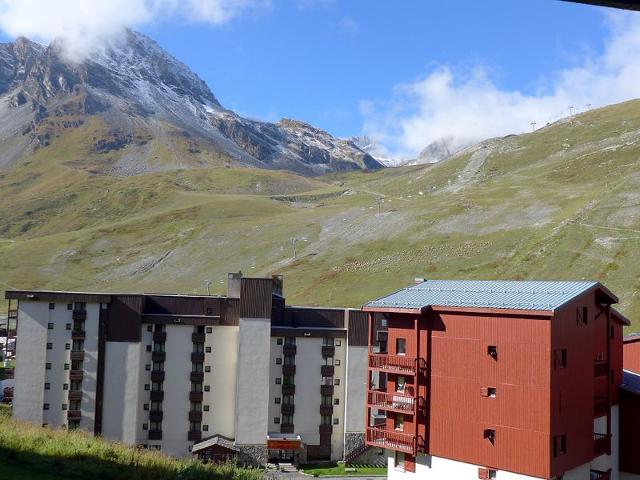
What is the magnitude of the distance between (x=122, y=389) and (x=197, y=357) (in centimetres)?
748

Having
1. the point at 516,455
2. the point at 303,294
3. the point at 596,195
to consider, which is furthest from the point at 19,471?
the point at 596,195

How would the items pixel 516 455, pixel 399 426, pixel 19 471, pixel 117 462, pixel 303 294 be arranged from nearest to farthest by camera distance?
1. pixel 19 471
2. pixel 117 462
3. pixel 516 455
4. pixel 399 426
5. pixel 303 294

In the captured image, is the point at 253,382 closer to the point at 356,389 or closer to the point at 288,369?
the point at 288,369

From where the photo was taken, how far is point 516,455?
1519 inches

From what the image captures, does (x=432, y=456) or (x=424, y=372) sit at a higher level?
(x=424, y=372)

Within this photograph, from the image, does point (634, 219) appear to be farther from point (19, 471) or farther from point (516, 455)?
point (19, 471)

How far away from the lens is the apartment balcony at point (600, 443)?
141 ft

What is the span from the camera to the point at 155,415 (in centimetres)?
6288

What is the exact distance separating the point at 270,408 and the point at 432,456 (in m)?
25.2

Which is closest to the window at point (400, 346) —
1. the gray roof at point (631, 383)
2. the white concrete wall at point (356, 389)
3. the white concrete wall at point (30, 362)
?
the gray roof at point (631, 383)

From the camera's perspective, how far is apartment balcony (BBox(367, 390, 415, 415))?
43875mm

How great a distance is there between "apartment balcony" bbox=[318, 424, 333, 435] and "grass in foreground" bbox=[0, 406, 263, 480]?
41.8 meters

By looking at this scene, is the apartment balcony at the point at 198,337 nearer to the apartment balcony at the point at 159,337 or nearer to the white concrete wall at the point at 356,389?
the apartment balcony at the point at 159,337

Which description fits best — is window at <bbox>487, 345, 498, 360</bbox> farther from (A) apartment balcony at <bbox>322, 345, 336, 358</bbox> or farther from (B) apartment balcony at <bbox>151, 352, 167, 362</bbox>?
(B) apartment balcony at <bbox>151, 352, 167, 362</bbox>
